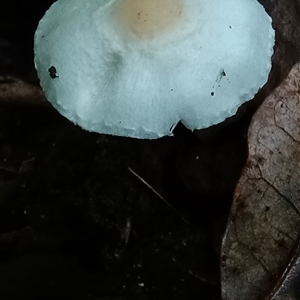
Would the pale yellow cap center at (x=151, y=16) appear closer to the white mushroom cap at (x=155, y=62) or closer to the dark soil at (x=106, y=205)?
the white mushroom cap at (x=155, y=62)

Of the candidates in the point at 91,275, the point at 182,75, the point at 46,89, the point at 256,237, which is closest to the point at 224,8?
the point at 182,75

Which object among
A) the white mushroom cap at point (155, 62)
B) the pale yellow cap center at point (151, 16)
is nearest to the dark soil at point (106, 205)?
the white mushroom cap at point (155, 62)

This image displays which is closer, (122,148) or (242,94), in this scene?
(242,94)

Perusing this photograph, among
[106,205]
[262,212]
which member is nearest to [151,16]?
[262,212]

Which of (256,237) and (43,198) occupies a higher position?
(256,237)

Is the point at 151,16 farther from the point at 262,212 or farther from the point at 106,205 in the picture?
the point at 106,205

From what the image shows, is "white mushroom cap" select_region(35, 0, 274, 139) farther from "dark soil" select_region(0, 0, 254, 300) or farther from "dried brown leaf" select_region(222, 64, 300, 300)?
"dark soil" select_region(0, 0, 254, 300)

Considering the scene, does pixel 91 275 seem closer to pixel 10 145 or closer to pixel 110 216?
pixel 110 216
